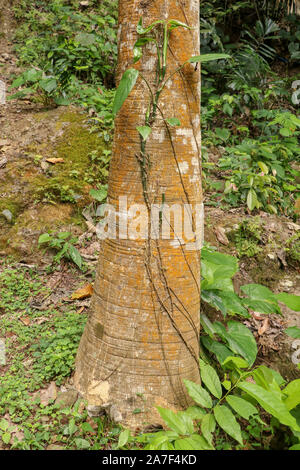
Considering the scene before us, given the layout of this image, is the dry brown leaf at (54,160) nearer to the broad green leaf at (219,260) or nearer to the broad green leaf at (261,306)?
the broad green leaf at (219,260)

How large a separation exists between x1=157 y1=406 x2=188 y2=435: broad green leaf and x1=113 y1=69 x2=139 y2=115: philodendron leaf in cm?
131

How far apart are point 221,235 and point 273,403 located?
6.85 feet

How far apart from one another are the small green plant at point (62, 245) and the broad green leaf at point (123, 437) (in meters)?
1.48

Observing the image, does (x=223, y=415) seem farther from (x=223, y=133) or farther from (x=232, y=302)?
(x=223, y=133)

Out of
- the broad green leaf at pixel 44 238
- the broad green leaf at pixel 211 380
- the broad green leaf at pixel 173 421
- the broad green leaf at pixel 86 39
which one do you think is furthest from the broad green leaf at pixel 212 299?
the broad green leaf at pixel 86 39

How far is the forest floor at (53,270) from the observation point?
1.81 m

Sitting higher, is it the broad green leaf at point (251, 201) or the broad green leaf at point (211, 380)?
the broad green leaf at point (251, 201)

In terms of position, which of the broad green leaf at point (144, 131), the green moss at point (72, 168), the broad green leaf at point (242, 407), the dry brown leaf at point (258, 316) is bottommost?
the dry brown leaf at point (258, 316)

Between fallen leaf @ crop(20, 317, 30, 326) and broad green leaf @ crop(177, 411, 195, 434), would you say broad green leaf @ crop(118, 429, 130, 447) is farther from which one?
fallen leaf @ crop(20, 317, 30, 326)

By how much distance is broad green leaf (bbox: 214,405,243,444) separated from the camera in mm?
1547

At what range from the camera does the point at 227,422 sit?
62.3 inches

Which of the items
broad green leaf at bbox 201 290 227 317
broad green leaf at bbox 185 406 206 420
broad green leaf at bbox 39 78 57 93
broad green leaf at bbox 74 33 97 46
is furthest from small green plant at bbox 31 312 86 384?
broad green leaf at bbox 74 33 97 46

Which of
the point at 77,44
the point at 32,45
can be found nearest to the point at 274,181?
the point at 77,44
